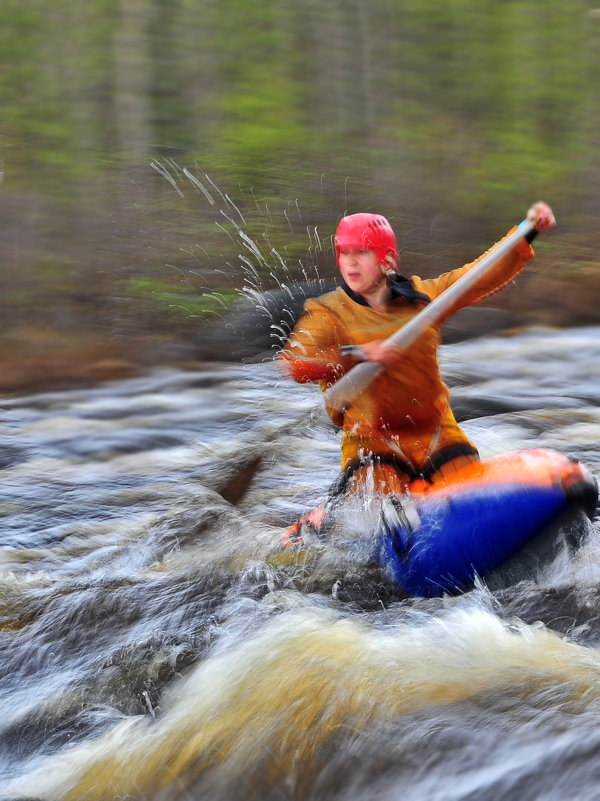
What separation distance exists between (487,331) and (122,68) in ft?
23.2

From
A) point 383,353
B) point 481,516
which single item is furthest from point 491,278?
point 481,516

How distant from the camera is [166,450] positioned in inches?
210

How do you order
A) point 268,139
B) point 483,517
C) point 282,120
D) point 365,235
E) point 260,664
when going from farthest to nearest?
point 282,120, point 268,139, point 365,235, point 483,517, point 260,664

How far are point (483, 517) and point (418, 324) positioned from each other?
1.97 feet

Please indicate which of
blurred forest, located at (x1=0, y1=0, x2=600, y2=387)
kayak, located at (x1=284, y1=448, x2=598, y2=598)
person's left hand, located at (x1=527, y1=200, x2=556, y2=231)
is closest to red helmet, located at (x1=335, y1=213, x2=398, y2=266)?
person's left hand, located at (x1=527, y1=200, x2=556, y2=231)

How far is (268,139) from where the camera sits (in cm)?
1185

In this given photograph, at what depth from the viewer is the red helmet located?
2990 millimetres

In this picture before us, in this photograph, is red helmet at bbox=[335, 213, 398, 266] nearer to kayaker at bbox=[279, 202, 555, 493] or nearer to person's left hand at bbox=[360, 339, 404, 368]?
kayaker at bbox=[279, 202, 555, 493]

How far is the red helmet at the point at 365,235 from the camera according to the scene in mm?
2990

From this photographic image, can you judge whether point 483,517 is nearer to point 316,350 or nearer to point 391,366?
point 391,366

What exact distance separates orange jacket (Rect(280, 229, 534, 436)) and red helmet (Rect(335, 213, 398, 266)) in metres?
0.16

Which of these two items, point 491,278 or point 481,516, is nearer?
point 481,516

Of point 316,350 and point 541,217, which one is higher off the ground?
point 541,217

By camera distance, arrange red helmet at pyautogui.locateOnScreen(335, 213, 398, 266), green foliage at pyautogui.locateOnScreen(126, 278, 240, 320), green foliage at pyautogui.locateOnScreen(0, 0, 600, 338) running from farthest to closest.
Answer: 1. green foliage at pyautogui.locateOnScreen(0, 0, 600, 338)
2. green foliage at pyautogui.locateOnScreen(126, 278, 240, 320)
3. red helmet at pyautogui.locateOnScreen(335, 213, 398, 266)
